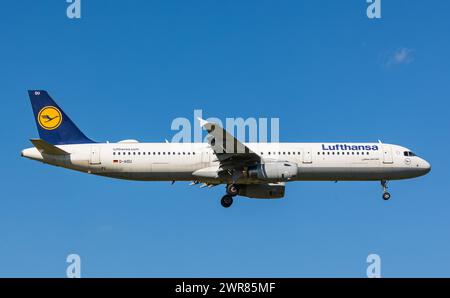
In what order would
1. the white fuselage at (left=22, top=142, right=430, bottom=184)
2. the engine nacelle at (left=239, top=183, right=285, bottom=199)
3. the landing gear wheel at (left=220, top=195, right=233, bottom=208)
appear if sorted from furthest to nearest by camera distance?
the engine nacelle at (left=239, top=183, right=285, bottom=199) < the landing gear wheel at (left=220, top=195, right=233, bottom=208) < the white fuselage at (left=22, top=142, right=430, bottom=184)

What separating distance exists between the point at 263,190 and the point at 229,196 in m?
3.77

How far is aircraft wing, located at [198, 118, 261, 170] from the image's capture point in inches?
2101

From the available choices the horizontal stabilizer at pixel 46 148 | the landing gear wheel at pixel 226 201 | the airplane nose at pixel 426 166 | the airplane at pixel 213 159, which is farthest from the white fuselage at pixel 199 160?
the airplane nose at pixel 426 166

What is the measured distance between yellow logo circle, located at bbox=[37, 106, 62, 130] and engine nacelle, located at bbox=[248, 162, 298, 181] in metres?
15.4

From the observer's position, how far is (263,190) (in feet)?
195

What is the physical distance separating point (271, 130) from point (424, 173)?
1328 centimetres

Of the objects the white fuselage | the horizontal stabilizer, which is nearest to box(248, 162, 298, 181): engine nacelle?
the white fuselage

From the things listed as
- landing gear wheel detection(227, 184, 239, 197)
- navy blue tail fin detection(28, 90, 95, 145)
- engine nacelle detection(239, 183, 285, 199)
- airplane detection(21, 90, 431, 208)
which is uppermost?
navy blue tail fin detection(28, 90, 95, 145)

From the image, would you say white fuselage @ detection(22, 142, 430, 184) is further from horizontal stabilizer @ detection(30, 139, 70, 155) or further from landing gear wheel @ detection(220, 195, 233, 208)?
landing gear wheel @ detection(220, 195, 233, 208)

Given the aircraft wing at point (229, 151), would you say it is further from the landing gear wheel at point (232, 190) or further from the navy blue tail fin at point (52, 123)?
the navy blue tail fin at point (52, 123)

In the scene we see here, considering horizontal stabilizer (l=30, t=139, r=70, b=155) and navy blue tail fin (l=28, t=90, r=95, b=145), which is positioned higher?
navy blue tail fin (l=28, t=90, r=95, b=145)

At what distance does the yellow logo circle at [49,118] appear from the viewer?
5675cm

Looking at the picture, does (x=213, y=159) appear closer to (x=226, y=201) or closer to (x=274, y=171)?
(x=226, y=201)
